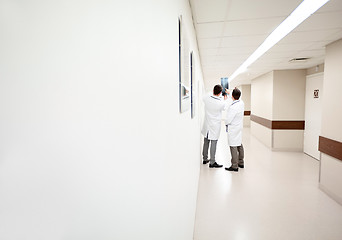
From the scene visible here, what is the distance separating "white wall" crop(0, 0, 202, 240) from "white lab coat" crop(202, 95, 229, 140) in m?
3.70

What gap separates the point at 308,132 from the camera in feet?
18.8

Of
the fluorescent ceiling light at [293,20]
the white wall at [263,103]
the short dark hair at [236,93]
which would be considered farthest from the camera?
the white wall at [263,103]

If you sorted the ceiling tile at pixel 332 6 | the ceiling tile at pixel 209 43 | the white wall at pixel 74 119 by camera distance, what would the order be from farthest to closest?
1. the ceiling tile at pixel 209 43
2. the ceiling tile at pixel 332 6
3. the white wall at pixel 74 119

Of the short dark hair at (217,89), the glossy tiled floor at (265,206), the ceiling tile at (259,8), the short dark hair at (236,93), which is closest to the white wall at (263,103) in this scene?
the glossy tiled floor at (265,206)

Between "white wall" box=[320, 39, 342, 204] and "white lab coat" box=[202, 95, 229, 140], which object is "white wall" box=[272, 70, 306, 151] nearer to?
"white wall" box=[320, 39, 342, 204]

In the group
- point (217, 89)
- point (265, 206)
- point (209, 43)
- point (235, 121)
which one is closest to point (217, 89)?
point (217, 89)

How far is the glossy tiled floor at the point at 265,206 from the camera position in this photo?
236 centimetres

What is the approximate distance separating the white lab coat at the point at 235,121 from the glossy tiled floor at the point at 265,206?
0.73m

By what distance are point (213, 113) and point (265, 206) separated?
83.5 inches

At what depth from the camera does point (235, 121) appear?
4.36 meters

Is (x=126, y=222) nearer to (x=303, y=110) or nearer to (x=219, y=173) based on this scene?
(x=219, y=173)

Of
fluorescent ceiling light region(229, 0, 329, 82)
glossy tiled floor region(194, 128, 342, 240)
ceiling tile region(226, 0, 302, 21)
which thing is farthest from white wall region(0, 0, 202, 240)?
fluorescent ceiling light region(229, 0, 329, 82)

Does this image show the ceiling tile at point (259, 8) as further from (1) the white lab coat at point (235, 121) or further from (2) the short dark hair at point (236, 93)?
(1) the white lab coat at point (235, 121)

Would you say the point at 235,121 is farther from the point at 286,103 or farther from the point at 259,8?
the point at 286,103
